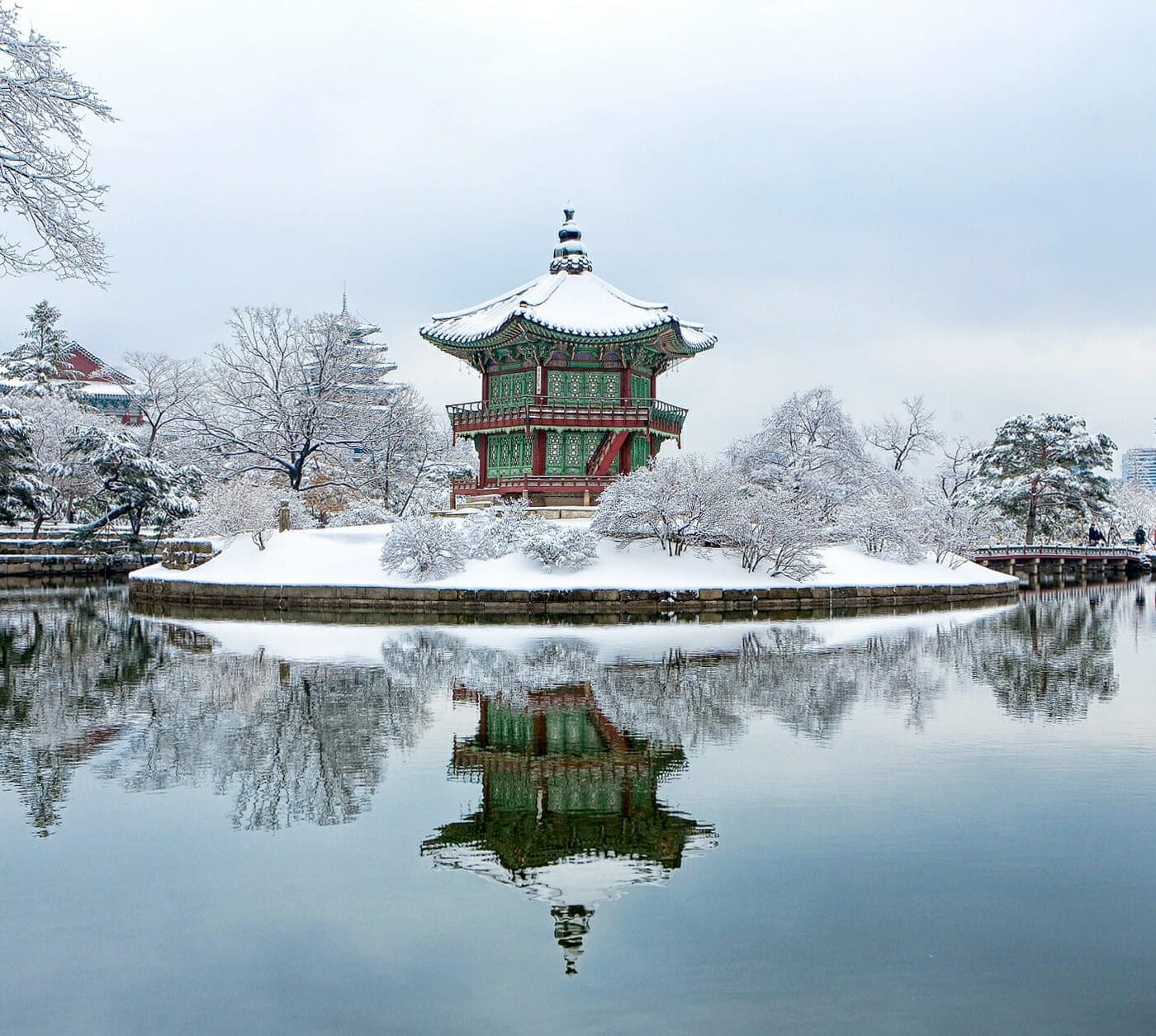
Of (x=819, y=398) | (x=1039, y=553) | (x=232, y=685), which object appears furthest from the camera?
(x=1039, y=553)

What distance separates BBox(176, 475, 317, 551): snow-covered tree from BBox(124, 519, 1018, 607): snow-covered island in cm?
45

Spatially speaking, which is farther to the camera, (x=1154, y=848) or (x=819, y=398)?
(x=819, y=398)

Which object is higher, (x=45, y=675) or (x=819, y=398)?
(x=819, y=398)

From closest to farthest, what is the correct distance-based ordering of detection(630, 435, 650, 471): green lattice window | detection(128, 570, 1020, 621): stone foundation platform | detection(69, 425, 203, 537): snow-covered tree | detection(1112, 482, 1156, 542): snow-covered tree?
detection(128, 570, 1020, 621): stone foundation platform, detection(630, 435, 650, 471): green lattice window, detection(69, 425, 203, 537): snow-covered tree, detection(1112, 482, 1156, 542): snow-covered tree

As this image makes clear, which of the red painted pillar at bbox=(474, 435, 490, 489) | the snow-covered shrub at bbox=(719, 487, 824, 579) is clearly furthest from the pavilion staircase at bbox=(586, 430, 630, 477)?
the snow-covered shrub at bbox=(719, 487, 824, 579)

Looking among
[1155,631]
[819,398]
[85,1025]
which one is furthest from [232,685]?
[819,398]

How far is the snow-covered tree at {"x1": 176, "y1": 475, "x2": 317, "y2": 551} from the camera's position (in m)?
36.1

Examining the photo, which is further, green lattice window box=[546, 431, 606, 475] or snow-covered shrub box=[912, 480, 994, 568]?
green lattice window box=[546, 431, 606, 475]

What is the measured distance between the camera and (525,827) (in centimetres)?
878

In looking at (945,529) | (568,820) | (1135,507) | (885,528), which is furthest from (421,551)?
(1135,507)

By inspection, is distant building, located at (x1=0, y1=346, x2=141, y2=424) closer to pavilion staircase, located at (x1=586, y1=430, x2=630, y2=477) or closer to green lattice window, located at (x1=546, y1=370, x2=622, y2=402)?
green lattice window, located at (x1=546, y1=370, x2=622, y2=402)

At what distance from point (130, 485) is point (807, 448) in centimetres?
2776

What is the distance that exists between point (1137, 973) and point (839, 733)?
6.41m

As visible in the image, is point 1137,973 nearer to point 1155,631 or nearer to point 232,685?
point 232,685
